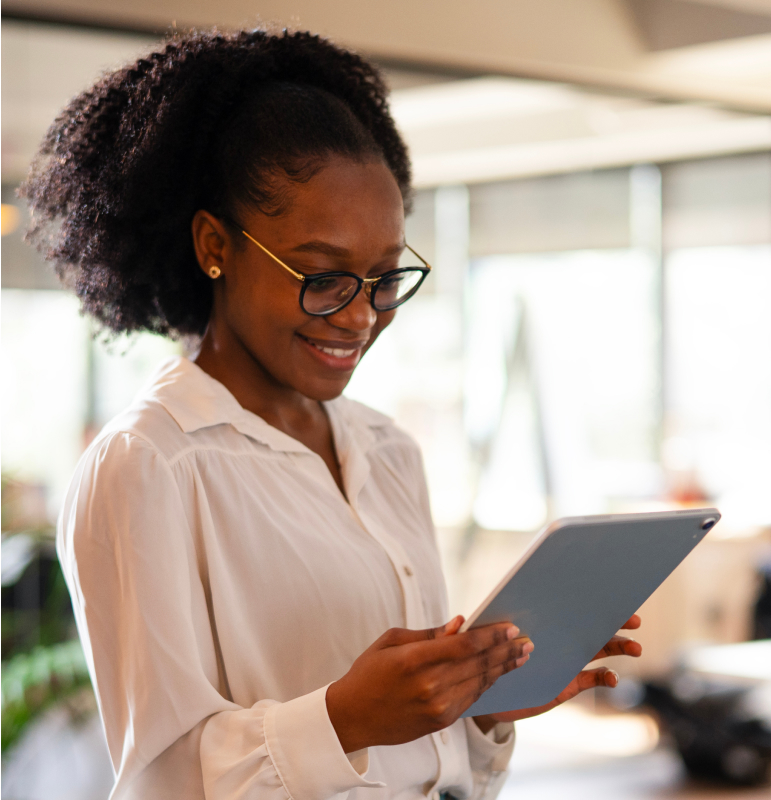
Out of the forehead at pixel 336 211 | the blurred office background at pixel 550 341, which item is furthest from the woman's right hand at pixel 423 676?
the blurred office background at pixel 550 341

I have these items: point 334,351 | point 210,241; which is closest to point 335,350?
point 334,351

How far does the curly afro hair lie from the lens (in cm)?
113

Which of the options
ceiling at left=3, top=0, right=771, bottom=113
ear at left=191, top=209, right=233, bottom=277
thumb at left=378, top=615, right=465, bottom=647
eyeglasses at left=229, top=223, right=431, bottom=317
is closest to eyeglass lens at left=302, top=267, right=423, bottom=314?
eyeglasses at left=229, top=223, right=431, bottom=317

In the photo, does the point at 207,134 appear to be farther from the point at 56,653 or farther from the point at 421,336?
the point at 421,336

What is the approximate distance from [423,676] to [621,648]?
34 cm

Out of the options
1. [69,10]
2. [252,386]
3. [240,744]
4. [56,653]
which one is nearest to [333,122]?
[252,386]

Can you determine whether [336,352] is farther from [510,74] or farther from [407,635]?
[510,74]

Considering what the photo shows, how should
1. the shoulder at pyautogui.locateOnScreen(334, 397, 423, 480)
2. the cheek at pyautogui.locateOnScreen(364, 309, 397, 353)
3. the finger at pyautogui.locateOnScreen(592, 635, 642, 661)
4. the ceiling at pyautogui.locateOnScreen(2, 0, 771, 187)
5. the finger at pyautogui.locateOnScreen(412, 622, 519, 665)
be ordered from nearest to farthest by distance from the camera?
the finger at pyautogui.locateOnScreen(412, 622, 519, 665)
the finger at pyautogui.locateOnScreen(592, 635, 642, 661)
the cheek at pyautogui.locateOnScreen(364, 309, 397, 353)
the shoulder at pyautogui.locateOnScreen(334, 397, 423, 480)
the ceiling at pyautogui.locateOnScreen(2, 0, 771, 187)

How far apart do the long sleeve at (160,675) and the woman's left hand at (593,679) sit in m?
0.32

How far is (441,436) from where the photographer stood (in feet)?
11.9

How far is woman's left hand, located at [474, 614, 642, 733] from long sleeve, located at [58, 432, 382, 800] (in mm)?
322

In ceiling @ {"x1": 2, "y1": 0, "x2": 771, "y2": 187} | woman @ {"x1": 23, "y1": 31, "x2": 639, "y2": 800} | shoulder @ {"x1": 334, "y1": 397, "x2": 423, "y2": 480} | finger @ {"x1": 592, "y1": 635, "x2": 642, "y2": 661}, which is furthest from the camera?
ceiling @ {"x1": 2, "y1": 0, "x2": 771, "y2": 187}

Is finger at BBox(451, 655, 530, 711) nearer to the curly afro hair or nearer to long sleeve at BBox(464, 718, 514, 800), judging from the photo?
long sleeve at BBox(464, 718, 514, 800)

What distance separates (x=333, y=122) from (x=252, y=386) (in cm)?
34
